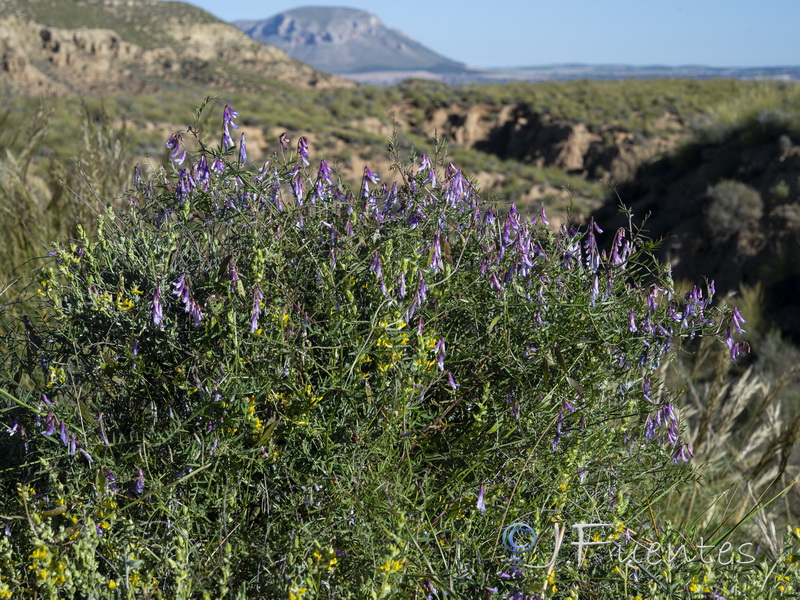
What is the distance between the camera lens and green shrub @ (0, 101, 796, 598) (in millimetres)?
1602

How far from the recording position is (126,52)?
4300cm

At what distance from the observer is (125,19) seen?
48219 millimetres

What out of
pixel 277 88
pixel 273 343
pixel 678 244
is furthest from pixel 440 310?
pixel 277 88

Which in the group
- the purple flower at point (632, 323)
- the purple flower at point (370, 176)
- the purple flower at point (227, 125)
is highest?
the purple flower at point (227, 125)

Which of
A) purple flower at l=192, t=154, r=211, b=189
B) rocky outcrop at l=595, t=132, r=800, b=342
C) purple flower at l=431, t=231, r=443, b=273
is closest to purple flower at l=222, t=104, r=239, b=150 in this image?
purple flower at l=192, t=154, r=211, b=189

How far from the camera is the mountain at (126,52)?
3797 cm

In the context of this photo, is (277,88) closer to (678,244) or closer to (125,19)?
(125,19)

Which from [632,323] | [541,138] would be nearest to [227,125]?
[632,323]

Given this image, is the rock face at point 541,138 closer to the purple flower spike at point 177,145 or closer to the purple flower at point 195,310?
the purple flower spike at point 177,145

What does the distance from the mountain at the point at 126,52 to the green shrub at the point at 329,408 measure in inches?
1381

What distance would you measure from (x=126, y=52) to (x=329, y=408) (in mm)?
47548

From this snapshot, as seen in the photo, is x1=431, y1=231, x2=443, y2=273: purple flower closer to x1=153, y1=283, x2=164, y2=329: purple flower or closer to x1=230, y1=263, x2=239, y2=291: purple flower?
x1=230, y1=263, x2=239, y2=291: purple flower

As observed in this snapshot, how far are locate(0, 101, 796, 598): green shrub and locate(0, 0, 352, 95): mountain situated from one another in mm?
35079

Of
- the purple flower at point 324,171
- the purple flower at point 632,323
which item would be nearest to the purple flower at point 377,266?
the purple flower at point 324,171
